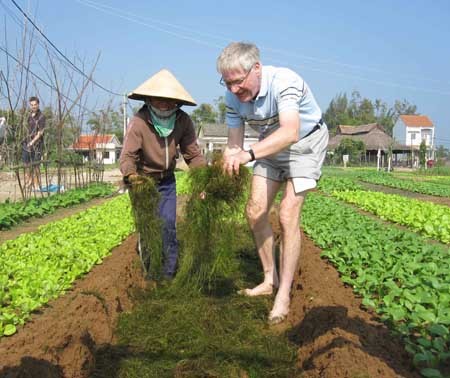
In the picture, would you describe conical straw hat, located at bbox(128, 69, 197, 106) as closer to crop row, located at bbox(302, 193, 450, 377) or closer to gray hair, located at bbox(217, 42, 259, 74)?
gray hair, located at bbox(217, 42, 259, 74)

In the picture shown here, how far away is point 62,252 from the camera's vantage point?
4.83 m

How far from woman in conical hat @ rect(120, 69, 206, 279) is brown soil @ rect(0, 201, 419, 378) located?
78 cm

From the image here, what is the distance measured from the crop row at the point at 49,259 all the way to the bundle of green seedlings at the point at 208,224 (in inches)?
40.9

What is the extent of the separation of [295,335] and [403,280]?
2.94 feet

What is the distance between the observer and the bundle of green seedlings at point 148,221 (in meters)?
4.50

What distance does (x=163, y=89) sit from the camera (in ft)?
14.5

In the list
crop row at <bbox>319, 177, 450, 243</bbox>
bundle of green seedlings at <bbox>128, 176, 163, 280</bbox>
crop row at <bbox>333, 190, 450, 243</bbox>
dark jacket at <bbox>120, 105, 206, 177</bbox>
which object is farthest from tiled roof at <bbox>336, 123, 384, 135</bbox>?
bundle of green seedlings at <bbox>128, 176, 163, 280</bbox>

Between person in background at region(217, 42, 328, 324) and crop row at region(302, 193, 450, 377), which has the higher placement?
person in background at region(217, 42, 328, 324)

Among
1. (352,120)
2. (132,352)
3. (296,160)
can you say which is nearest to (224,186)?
(296,160)

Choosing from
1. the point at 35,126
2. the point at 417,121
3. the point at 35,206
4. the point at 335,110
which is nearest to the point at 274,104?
the point at 35,206

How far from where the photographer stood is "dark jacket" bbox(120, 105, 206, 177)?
4527 mm

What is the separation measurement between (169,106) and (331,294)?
2.19 meters

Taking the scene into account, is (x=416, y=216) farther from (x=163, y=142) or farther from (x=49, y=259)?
(x=49, y=259)

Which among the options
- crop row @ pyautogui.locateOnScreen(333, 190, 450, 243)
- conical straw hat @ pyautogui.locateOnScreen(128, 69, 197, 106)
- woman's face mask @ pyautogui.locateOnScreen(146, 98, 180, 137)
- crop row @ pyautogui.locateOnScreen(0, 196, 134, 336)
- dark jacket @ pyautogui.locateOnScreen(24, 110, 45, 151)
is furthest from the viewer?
dark jacket @ pyautogui.locateOnScreen(24, 110, 45, 151)
